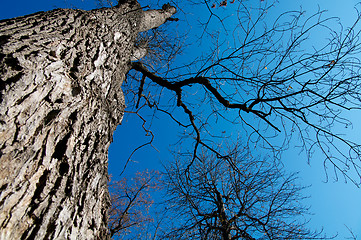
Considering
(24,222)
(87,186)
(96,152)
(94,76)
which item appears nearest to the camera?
(24,222)

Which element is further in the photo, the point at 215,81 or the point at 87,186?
the point at 215,81

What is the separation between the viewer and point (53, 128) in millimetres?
935

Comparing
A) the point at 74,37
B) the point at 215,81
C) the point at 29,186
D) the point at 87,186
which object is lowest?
the point at 29,186

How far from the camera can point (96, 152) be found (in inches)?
46.6

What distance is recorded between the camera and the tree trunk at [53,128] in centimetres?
74

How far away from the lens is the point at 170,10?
4.11 meters

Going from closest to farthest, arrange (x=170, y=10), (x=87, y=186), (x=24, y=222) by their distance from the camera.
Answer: (x=24, y=222)
(x=87, y=186)
(x=170, y=10)

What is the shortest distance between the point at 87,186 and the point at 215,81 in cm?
221

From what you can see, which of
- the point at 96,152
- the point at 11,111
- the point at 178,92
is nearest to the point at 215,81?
the point at 178,92

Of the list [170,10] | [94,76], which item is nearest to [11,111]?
[94,76]

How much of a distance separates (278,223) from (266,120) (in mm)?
3037

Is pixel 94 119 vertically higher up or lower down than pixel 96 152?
higher up

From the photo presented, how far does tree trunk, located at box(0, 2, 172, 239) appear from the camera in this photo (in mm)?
737

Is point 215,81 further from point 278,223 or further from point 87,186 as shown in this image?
point 278,223
